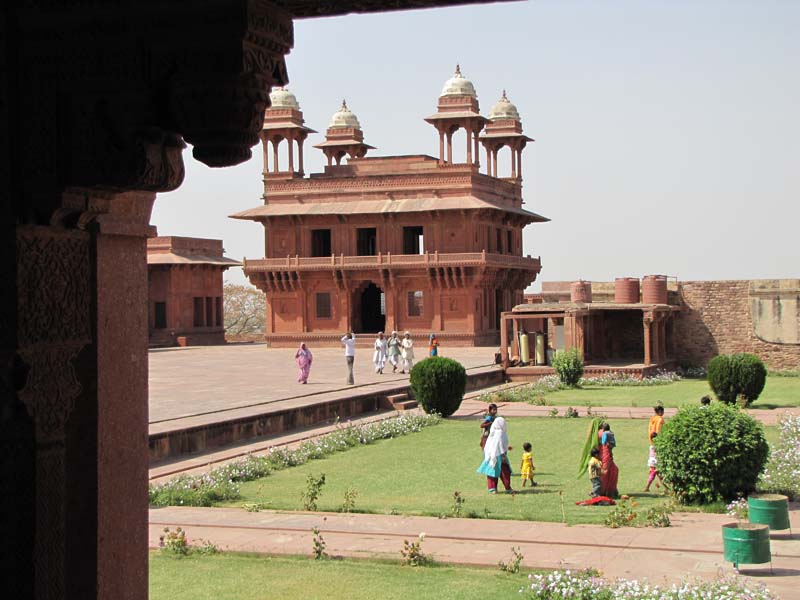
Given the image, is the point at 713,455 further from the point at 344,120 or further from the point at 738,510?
the point at 344,120

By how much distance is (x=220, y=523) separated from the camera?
30.6 feet

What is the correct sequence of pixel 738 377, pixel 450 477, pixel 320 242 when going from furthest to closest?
pixel 320 242, pixel 738 377, pixel 450 477

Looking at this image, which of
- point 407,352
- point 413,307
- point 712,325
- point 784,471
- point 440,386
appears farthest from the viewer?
point 413,307

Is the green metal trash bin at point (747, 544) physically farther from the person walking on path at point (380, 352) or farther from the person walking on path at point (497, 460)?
the person walking on path at point (380, 352)

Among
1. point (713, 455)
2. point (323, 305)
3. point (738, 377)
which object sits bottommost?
point (713, 455)

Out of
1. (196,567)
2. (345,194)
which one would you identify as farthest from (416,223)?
(196,567)

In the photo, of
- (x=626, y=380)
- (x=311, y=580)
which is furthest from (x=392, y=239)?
(x=311, y=580)

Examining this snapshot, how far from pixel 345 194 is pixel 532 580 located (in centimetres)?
3504

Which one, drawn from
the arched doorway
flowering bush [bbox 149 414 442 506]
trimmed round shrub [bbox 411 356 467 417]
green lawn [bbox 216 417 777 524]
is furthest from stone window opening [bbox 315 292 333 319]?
green lawn [bbox 216 417 777 524]

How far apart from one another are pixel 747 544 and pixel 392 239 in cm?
3397

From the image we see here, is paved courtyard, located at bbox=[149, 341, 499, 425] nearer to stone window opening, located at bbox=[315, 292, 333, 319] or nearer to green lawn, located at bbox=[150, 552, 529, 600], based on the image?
stone window opening, located at bbox=[315, 292, 333, 319]

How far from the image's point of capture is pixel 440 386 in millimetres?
18312

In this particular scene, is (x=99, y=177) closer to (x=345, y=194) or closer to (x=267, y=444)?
(x=267, y=444)

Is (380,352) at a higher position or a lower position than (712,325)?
lower
